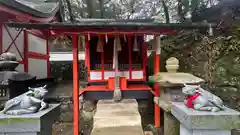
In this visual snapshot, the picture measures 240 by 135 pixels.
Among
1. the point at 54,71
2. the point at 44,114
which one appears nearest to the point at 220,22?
the point at 44,114

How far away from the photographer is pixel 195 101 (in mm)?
2596

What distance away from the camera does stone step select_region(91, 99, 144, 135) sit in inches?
147

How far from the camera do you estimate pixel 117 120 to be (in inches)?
167

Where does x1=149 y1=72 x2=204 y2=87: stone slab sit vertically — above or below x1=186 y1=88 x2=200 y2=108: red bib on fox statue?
above

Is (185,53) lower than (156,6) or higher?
lower

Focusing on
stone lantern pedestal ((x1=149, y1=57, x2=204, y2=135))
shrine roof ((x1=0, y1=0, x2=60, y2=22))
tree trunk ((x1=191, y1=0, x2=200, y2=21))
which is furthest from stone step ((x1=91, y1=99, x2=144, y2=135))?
tree trunk ((x1=191, y1=0, x2=200, y2=21))

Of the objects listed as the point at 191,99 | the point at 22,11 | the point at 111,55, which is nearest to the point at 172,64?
the point at 191,99

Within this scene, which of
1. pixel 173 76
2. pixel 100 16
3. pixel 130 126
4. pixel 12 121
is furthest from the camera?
pixel 100 16

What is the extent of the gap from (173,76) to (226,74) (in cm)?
340

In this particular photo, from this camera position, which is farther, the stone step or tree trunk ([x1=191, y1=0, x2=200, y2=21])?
tree trunk ([x1=191, y1=0, x2=200, y2=21])

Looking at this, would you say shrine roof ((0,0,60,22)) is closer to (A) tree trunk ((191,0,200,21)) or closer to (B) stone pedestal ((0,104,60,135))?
(B) stone pedestal ((0,104,60,135))

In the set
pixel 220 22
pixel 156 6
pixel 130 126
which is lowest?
pixel 130 126

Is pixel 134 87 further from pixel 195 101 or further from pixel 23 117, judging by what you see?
pixel 23 117

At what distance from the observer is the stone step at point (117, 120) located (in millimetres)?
3741
